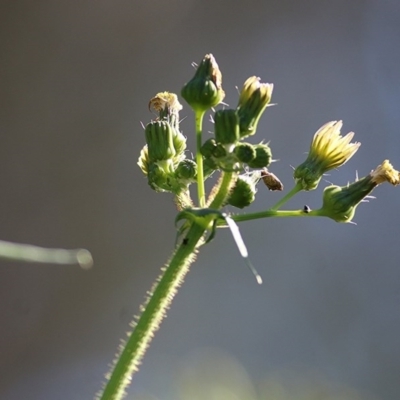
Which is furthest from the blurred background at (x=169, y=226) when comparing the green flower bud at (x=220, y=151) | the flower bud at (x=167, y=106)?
the green flower bud at (x=220, y=151)

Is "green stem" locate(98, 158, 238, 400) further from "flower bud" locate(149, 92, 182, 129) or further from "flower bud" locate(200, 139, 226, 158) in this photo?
"flower bud" locate(149, 92, 182, 129)

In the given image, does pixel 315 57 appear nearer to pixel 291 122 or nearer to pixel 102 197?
pixel 291 122

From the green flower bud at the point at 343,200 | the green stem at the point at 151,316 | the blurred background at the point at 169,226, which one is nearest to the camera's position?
the green stem at the point at 151,316

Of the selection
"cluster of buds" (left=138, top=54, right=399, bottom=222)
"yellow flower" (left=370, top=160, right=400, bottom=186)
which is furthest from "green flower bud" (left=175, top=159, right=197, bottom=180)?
"yellow flower" (left=370, top=160, right=400, bottom=186)

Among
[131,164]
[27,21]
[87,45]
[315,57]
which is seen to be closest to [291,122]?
[315,57]

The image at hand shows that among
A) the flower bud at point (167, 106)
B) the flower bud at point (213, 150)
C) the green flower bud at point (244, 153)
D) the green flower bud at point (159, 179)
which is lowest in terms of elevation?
the green flower bud at point (159, 179)

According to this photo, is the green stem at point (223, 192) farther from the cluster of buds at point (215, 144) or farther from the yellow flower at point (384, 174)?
the yellow flower at point (384, 174)
